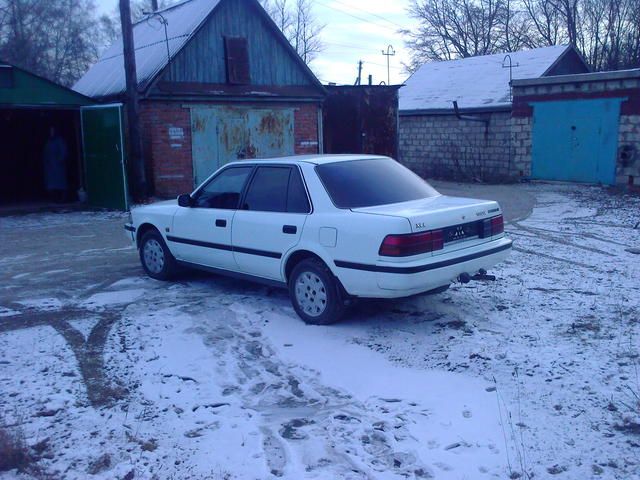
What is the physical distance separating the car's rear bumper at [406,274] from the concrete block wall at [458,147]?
646 inches

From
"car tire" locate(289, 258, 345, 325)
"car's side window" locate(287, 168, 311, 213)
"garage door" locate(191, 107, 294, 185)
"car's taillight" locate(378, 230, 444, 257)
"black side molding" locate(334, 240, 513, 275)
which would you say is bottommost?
"car tire" locate(289, 258, 345, 325)

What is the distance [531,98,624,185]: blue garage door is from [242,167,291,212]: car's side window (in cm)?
1404

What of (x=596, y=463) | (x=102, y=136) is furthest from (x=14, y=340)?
(x=102, y=136)

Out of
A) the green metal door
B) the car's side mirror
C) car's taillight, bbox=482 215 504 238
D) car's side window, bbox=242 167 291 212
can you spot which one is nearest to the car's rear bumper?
car's taillight, bbox=482 215 504 238

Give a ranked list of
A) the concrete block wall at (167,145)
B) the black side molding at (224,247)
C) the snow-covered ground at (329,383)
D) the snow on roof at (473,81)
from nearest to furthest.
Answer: the snow-covered ground at (329,383), the black side molding at (224,247), the concrete block wall at (167,145), the snow on roof at (473,81)

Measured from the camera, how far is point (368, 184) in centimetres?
630

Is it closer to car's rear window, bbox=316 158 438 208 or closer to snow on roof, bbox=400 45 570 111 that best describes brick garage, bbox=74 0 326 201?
snow on roof, bbox=400 45 570 111

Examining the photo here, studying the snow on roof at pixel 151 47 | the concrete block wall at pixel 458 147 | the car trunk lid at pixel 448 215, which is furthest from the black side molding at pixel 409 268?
the concrete block wall at pixel 458 147

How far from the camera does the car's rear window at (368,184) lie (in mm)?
6070

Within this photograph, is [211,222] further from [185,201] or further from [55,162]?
[55,162]

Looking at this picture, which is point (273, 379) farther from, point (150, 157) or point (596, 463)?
point (150, 157)

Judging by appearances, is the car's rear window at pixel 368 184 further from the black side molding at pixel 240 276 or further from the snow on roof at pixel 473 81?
the snow on roof at pixel 473 81

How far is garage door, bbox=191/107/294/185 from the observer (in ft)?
54.2

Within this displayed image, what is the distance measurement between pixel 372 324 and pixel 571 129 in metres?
15.0
